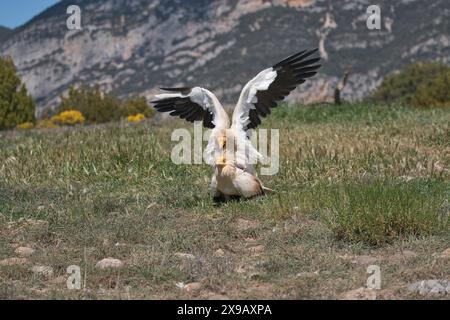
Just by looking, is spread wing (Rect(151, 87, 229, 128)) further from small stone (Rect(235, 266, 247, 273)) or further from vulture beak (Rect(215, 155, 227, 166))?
small stone (Rect(235, 266, 247, 273))

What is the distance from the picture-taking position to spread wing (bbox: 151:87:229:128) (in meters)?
7.89

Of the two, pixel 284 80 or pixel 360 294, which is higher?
pixel 284 80

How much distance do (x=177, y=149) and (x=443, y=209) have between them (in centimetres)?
542

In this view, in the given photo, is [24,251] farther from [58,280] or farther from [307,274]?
[307,274]

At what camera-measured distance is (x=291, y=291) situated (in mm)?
4844

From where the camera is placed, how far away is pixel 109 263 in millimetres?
5578

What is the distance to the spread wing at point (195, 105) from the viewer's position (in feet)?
25.9

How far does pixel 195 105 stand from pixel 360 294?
395cm

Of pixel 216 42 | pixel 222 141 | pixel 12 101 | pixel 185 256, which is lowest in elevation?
pixel 185 256

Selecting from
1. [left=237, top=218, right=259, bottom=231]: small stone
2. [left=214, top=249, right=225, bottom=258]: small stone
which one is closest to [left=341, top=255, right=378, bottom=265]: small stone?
[left=214, top=249, right=225, bottom=258]: small stone

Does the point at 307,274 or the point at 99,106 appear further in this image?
the point at 99,106

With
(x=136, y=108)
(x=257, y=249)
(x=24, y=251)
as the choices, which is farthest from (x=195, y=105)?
(x=136, y=108)

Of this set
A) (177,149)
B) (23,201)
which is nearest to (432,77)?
(177,149)
